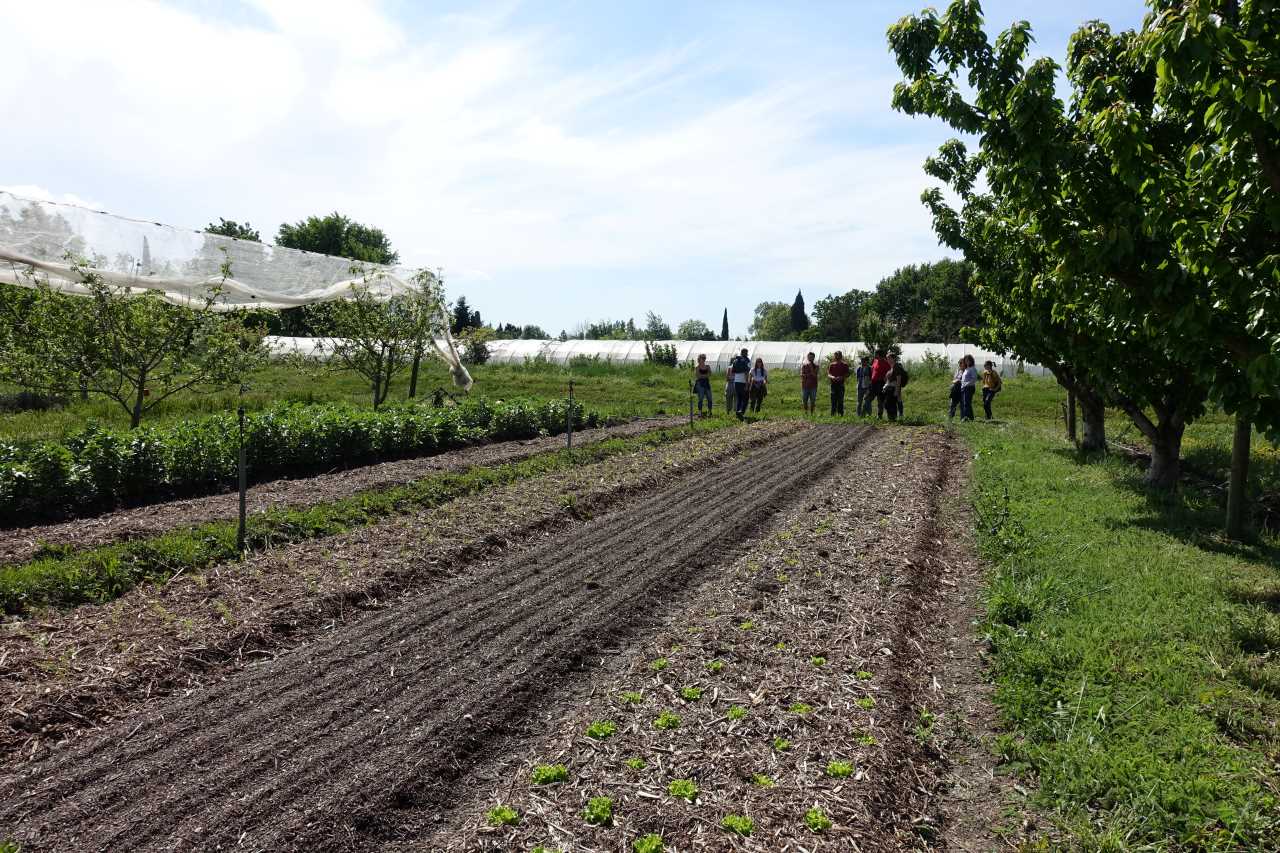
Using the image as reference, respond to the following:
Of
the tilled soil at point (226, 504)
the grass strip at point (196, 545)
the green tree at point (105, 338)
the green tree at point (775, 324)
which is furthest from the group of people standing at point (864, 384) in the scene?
the green tree at point (775, 324)

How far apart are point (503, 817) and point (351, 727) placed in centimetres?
124

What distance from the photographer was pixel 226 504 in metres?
8.73

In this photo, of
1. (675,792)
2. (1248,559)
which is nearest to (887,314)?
(1248,559)

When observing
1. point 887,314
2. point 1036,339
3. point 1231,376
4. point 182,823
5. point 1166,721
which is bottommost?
point 182,823

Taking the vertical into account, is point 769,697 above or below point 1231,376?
below

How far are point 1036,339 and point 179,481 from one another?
12.7 meters

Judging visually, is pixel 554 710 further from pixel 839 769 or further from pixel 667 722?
pixel 839 769

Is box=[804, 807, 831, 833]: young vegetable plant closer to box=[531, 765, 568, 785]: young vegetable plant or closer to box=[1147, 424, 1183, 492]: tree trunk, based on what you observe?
box=[531, 765, 568, 785]: young vegetable plant

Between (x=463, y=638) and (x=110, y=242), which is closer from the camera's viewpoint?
(x=463, y=638)

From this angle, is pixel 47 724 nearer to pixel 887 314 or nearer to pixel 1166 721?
pixel 1166 721

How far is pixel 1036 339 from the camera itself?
483 inches

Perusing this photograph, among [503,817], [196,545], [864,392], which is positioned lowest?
[503,817]

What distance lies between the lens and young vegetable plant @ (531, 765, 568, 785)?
3.68 m

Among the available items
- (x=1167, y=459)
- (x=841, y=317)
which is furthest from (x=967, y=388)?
(x=841, y=317)
